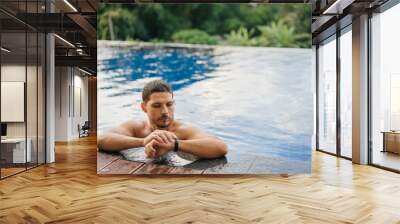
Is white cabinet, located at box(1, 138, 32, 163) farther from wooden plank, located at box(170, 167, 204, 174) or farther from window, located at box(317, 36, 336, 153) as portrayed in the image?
window, located at box(317, 36, 336, 153)

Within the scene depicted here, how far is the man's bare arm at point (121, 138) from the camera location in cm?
616

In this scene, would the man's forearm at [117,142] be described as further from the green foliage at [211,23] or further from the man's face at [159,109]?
the green foliage at [211,23]

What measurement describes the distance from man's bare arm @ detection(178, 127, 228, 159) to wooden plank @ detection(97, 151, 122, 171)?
1.07 metres

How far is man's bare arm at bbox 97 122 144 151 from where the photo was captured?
6.16 meters

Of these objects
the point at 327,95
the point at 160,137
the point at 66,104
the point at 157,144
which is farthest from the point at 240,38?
the point at 66,104

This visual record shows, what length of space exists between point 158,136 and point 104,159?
92cm

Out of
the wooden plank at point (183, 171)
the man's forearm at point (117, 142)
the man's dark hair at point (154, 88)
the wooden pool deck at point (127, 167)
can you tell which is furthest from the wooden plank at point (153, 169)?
the man's dark hair at point (154, 88)

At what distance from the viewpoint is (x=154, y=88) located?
20.4 ft

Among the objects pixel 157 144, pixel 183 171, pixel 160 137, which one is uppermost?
pixel 160 137

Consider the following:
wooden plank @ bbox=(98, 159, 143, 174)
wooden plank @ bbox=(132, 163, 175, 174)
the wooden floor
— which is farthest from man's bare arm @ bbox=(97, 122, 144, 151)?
the wooden floor

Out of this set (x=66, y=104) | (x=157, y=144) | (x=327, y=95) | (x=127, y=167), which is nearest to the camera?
(x=157, y=144)

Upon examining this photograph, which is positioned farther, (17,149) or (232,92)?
(17,149)

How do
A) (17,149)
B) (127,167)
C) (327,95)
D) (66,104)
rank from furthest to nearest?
(66,104) → (327,95) → (17,149) → (127,167)

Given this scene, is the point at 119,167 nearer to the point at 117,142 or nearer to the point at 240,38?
the point at 117,142
